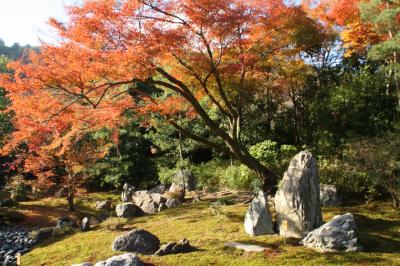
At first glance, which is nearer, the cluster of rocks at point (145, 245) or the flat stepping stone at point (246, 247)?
the flat stepping stone at point (246, 247)

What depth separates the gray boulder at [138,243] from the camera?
9250mm

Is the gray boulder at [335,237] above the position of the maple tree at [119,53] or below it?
below

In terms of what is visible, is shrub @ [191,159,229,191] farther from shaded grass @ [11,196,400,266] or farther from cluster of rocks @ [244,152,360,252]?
cluster of rocks @ [244,152,360,252]

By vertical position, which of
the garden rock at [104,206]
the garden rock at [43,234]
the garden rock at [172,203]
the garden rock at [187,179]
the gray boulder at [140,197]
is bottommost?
the garden rock at [43,234]

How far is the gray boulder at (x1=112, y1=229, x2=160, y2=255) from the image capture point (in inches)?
364

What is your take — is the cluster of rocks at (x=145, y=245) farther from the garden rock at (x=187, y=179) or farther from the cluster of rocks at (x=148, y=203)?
the garden rock at (x=187, y=179)

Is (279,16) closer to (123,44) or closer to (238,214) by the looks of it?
(123,44)

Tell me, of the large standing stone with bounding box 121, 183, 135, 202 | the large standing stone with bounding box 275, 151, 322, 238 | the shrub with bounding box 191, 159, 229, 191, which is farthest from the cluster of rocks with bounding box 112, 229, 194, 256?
the large standing stone with bounding box 121, 183, 135, 202

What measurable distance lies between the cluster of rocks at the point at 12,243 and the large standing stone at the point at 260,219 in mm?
7060

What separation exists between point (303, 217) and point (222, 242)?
6.99 ft

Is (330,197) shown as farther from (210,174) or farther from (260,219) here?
(210,174)

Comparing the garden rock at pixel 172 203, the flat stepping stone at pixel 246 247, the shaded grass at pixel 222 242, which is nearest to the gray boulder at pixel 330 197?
the shaded grass at pixel 222 242

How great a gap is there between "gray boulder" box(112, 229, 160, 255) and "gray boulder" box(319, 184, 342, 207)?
568 cm

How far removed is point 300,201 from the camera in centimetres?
919
